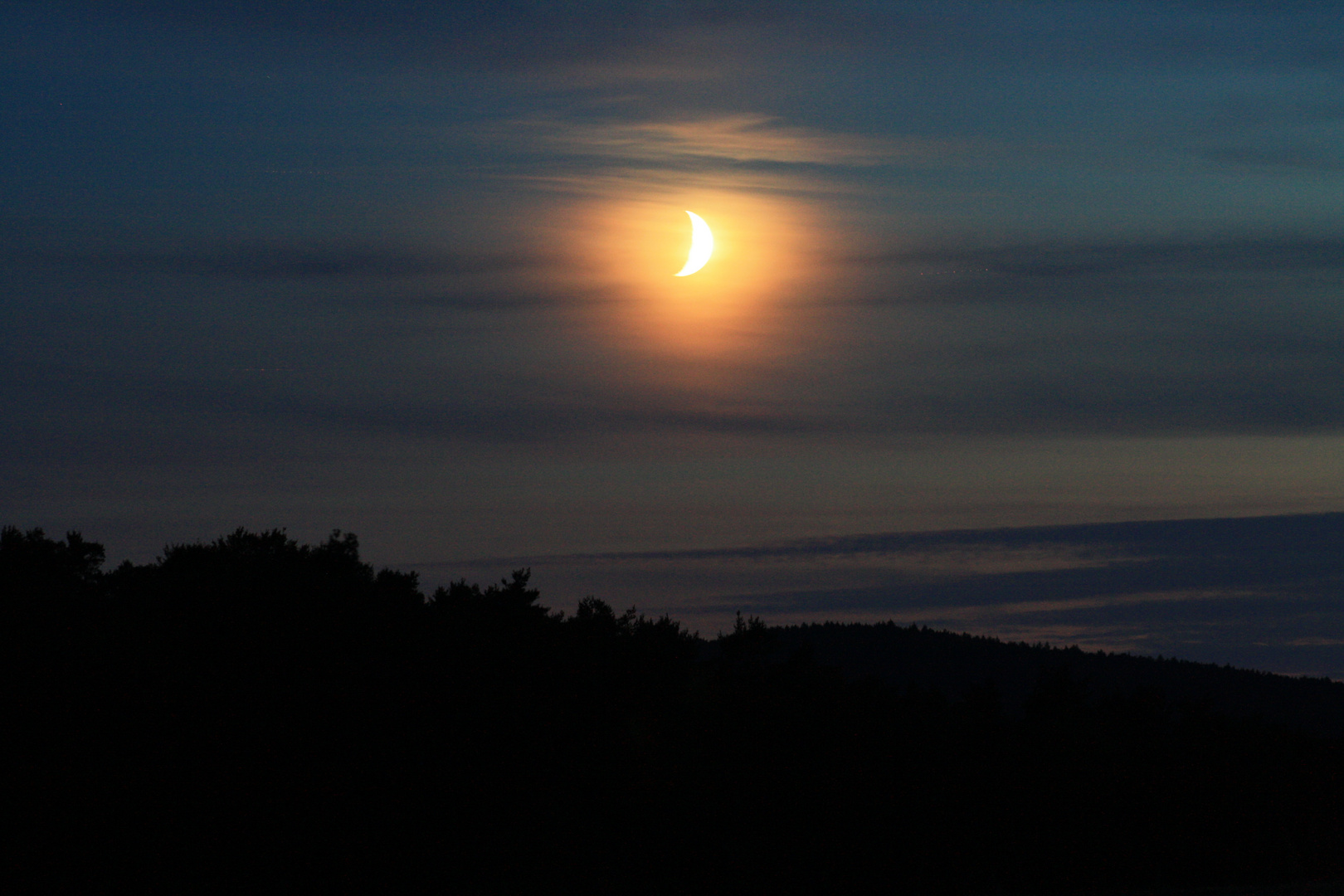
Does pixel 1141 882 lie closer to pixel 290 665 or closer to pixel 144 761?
pixel 290 665

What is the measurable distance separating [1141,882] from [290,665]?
2372 centimetres

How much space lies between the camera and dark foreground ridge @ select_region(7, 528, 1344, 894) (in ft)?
98.1

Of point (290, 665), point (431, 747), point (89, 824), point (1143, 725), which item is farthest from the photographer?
point (1143, 725)

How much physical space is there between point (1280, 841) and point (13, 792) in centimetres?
3423

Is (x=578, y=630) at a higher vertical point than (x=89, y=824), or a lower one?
higher

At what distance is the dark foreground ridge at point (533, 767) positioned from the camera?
29891 millimetres

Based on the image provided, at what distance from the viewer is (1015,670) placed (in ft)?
514

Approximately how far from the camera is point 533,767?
34.6 meters

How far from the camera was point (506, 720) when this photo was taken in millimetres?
36031

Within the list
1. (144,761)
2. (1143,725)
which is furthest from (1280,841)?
(144,761)

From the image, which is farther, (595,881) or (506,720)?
(506,720)

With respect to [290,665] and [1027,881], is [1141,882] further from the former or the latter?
[290,665]

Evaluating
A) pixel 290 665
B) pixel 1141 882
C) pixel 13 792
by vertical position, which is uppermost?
pixel 290 665

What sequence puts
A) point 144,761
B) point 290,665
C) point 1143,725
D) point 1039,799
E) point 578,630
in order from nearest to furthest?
point 144,761 → point 290,665 → point 1039,799 → point 578,630 → point 1143,725
